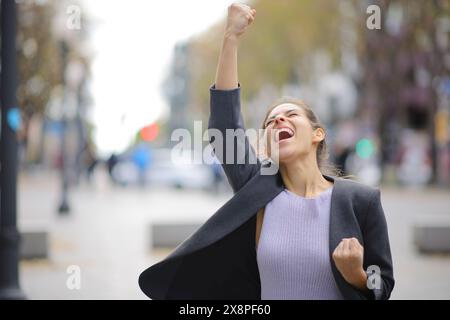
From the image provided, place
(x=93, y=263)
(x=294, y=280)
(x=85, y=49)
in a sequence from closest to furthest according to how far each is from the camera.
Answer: (x=294, y=280)
(x=93, y=263)
(x=85, y=49)

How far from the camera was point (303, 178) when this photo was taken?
3268mm

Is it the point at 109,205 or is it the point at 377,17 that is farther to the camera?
the point at 109,205

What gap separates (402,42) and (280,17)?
987 centimetres

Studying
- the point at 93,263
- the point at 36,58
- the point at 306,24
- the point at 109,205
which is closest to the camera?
the point at 93,263

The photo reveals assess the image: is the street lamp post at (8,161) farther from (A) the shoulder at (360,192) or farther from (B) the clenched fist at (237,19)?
(A) the shoulder at (360,192)

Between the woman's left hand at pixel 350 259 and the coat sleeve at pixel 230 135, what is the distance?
1.68 feet

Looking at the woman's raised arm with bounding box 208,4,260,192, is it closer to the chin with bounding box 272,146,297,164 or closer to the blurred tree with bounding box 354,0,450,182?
the chin with bounding box 272,146,297,164

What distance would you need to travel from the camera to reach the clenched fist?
3.27 m

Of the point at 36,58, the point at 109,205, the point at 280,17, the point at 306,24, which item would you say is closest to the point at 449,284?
the point at 109,205

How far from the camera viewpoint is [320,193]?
3.20 m

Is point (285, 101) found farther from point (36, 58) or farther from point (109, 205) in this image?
point (36, 58)

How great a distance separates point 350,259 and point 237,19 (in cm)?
96

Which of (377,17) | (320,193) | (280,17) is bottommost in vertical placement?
(320,193)

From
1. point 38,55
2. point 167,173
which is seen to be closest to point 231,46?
point 38,55
